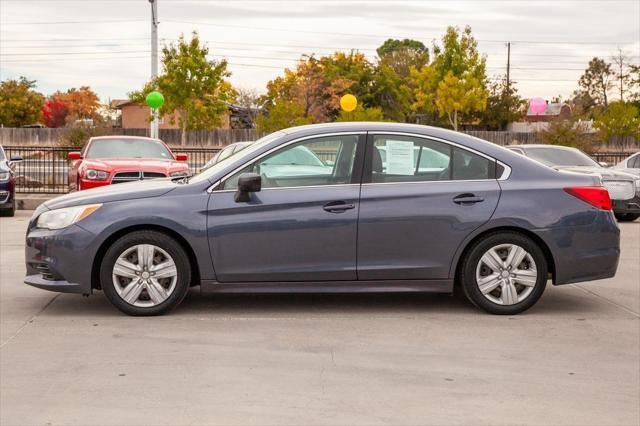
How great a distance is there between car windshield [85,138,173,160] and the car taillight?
1014cm

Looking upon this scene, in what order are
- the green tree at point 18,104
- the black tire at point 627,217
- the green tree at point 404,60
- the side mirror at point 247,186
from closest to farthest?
the side mirror at point 247,186 → the black tire at point 627,217 → the green tree at point 18,104 → the green tree at point 404,60

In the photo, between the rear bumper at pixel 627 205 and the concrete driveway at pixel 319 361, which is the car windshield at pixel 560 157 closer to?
the rear bumper at pixel 627 205

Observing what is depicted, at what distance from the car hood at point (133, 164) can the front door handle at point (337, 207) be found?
26.7 ft

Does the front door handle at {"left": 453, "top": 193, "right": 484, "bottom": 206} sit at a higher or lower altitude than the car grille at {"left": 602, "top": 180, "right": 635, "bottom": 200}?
higher

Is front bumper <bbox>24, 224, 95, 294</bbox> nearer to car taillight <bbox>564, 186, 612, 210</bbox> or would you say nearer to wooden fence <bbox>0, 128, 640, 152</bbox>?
car taillight <bbox>564, 186, 612, 210</bbox>

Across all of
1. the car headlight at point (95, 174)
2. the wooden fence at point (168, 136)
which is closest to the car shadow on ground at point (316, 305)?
the car headlight at point (95, 174)

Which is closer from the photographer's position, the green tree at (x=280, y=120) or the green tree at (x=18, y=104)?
the green tree at (x=280, y=120)

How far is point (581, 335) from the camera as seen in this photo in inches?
293

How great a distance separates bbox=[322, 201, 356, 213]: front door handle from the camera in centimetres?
774

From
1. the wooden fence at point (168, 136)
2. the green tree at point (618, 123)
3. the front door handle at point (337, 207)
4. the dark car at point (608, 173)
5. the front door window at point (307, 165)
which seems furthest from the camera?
the wooden fence at point (168, 136)

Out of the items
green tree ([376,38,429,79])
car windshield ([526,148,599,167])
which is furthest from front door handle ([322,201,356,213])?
green tree ([376,38,429,79])

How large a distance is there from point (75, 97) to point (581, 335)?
12375 centimetres

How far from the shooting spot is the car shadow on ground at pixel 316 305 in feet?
26.7

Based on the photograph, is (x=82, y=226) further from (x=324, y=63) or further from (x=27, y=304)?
(x=324, y=63)
